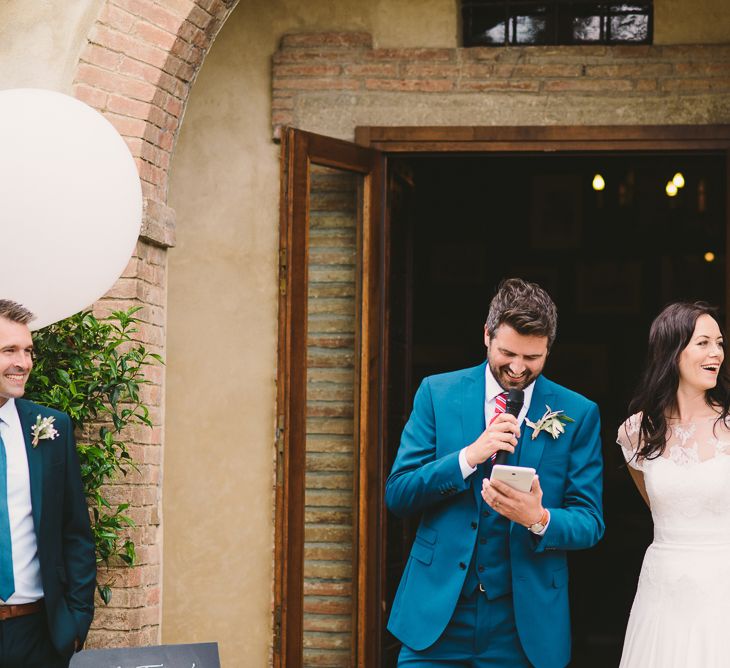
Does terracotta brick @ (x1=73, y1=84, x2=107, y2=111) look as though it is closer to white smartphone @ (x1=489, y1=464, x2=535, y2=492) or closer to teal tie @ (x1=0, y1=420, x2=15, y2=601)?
teal tie @ (x1=0, y1=420, x2=15, y2=601)

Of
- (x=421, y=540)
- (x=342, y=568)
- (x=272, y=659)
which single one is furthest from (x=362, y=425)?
(x=421, y=540)

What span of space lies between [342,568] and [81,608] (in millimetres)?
2280

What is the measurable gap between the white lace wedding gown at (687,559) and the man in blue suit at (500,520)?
34 cm

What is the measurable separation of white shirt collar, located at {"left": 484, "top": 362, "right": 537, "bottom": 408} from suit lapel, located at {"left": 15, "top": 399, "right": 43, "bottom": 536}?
1487 mm

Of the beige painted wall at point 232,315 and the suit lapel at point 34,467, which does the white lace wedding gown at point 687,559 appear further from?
the beige painted wall at point 232,315

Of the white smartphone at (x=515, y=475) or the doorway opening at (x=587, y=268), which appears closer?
the white smartphone at (x=515, y=475)

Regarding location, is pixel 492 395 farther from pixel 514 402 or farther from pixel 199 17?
pixel 199 17

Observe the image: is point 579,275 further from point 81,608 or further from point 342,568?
point 81,608

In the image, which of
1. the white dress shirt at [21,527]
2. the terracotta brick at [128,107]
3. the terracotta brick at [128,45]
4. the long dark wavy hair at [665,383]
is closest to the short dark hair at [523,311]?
the long dark wavy hair at [665,383]

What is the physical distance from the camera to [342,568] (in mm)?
6020

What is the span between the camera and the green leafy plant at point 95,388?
4617mm

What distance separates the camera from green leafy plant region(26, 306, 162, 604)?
4.62m

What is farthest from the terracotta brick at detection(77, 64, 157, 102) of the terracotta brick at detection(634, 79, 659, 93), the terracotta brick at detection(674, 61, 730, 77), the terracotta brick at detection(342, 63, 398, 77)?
the terracotta brick at detection(674, 61, 730, 77)

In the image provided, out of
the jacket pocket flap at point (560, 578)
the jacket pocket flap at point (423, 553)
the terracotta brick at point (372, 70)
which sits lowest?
the jacket pocket flap at point (560, 578)
